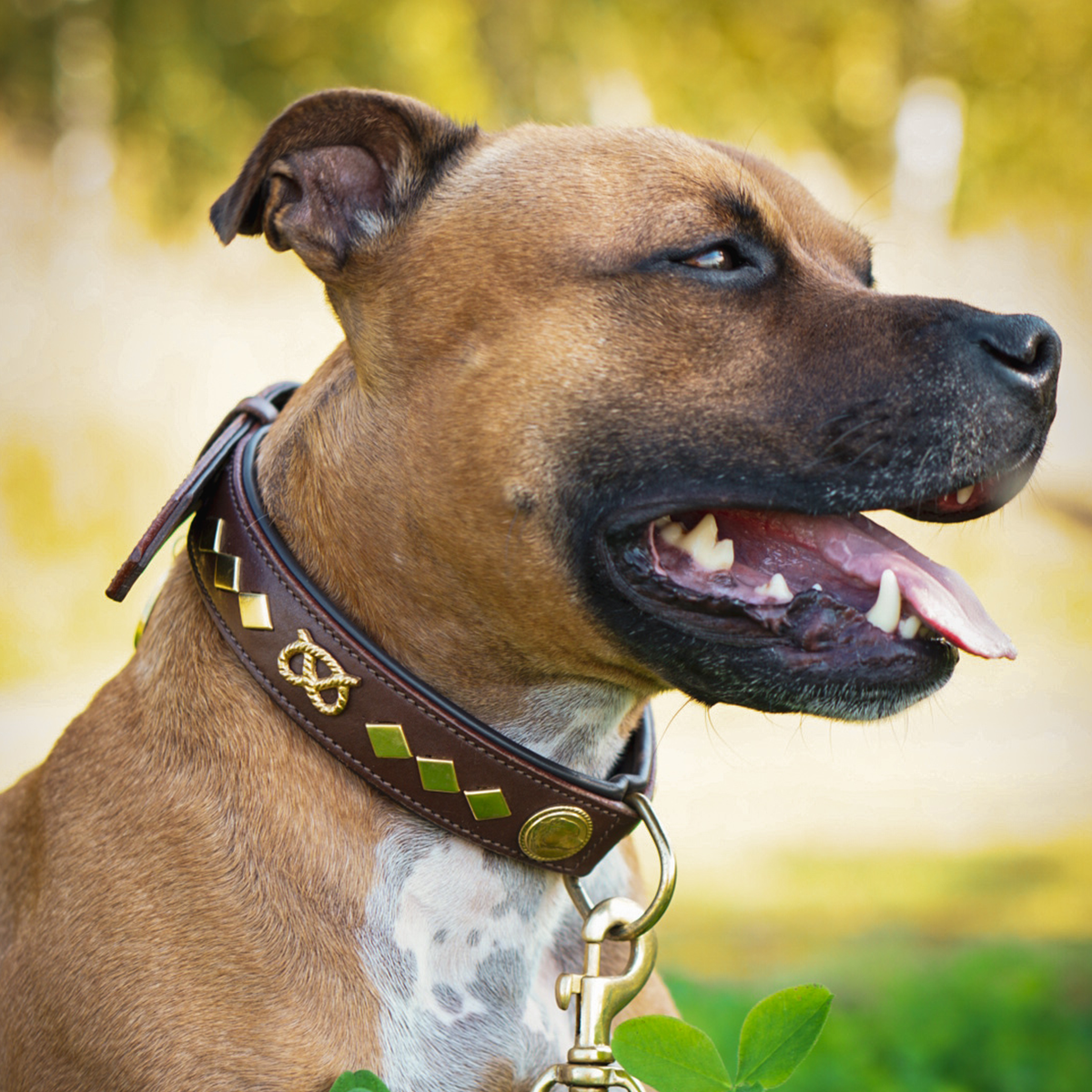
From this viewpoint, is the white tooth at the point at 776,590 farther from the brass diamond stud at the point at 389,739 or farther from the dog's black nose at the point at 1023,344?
the brass diamond stud at the point at 389,739

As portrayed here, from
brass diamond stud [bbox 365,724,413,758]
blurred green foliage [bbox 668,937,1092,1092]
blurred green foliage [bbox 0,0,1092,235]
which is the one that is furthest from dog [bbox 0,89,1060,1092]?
blurred green foliage [bbox 0,0,1092,235]

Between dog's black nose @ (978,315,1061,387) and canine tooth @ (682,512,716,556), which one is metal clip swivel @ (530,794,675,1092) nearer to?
canine tooth @ (682,512,716,556)

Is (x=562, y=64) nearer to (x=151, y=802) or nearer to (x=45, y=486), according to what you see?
(x=45, y=486)

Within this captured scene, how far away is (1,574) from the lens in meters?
9.81

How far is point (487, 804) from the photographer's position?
1.99m

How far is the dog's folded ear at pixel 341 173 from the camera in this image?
7.25 feet

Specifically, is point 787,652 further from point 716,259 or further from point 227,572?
point 227,572

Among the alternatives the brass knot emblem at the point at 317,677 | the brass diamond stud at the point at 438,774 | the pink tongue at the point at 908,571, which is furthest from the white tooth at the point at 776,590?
the brass knot emblem at the point at 317,677

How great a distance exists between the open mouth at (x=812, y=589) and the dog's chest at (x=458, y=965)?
0.56 metres

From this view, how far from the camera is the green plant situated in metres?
1.68

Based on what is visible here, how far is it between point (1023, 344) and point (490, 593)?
0.99 metres

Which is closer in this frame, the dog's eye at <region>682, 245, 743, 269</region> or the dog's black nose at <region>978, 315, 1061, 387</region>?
the dog's black nose at <region>978, 315, 1061, 387</region>

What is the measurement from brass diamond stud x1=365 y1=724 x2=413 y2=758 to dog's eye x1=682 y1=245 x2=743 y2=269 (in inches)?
37.4

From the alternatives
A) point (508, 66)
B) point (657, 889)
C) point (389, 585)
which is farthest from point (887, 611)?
point (508, 66)
